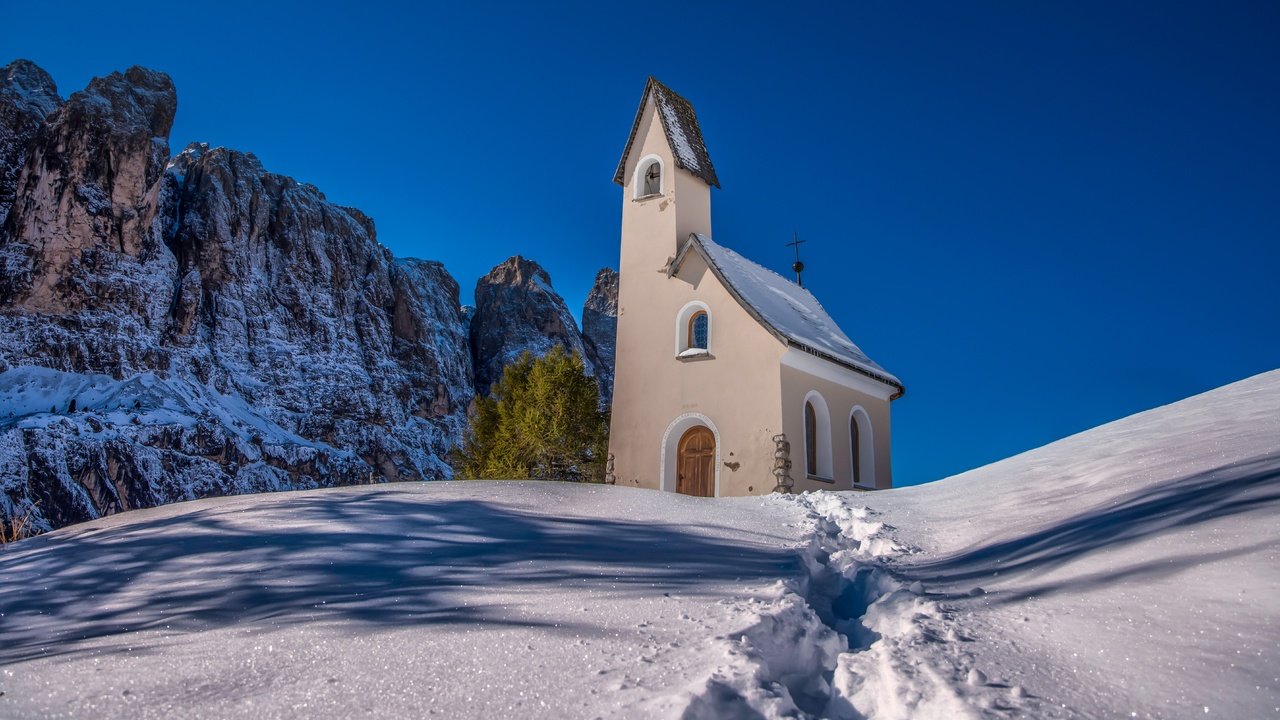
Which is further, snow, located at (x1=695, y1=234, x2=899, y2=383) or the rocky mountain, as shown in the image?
the rocky mountain

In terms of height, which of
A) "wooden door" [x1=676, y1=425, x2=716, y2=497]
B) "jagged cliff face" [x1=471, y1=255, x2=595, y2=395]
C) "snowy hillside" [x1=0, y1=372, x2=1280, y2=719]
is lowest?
"snowy hillside" [x1=0, y1=372, x2=1280, y2=719]

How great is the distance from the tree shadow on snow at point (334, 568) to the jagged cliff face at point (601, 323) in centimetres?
7238

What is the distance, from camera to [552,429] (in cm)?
1931

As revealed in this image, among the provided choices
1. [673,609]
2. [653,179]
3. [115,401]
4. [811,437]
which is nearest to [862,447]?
[811,437]

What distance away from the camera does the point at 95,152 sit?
55406 millimetres

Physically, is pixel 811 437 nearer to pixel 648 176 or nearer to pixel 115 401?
pixel 648 176

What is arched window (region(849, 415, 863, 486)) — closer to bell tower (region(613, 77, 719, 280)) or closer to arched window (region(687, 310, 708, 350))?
arched window (region(687, 310, 708, 350))

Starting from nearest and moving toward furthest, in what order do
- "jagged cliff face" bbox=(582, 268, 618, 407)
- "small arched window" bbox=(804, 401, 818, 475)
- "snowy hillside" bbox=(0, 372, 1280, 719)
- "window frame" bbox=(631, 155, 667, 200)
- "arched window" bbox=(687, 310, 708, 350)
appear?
"snowy hillside" bbox=(0, 372, 1280, 719) < "small arched window" bbox=(804, 401, 818, 475) < "arched window" bbox=(687, 310, 708, 350) < "window frame" bbox=(631, 155, 667, 200) < "jagged cliff face" bbox=(582, 268, 618, 407)

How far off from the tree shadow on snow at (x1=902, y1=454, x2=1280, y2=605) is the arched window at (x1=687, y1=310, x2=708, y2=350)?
1148 centimetres

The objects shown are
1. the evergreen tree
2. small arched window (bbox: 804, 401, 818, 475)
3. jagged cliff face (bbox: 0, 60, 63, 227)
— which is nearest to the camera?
small arched window (bbox: 804, 401, 818, 475)

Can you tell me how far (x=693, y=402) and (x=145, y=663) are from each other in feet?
41.9

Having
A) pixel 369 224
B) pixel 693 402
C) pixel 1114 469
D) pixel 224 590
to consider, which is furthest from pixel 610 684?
pixel 369 224

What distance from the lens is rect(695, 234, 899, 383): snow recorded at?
1567 centimetres

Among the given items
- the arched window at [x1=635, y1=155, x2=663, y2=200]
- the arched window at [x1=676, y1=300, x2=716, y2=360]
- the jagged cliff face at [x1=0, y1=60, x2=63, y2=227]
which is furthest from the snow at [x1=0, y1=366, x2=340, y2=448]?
the arched window at [x1=676, y1=300, x2=716, y2=360]
